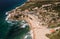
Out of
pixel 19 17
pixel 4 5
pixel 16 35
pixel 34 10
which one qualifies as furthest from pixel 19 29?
pixel 4 5

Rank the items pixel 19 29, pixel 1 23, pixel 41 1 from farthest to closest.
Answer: pixel 41 1 → pixel 1 23 → pixel 19 29

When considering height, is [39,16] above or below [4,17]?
below

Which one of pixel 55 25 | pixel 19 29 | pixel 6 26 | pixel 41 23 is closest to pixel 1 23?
pixel 6 26

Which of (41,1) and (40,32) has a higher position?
(41,1)

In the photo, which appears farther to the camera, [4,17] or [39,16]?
[4,17]

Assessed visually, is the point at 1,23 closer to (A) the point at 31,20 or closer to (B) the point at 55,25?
(A) the point at 31,20

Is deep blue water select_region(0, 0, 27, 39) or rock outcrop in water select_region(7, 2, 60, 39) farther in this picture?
rock outcrop in water select_region(7, 2, 60, 39)

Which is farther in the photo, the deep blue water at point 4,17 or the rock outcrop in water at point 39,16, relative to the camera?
the rock outcrop in water at point 39,16

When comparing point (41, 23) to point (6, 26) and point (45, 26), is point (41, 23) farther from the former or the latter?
point (6, 26)

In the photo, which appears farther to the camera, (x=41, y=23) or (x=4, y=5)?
(x=4, y=5)

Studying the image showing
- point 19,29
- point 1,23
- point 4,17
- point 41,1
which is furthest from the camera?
point 41,1
